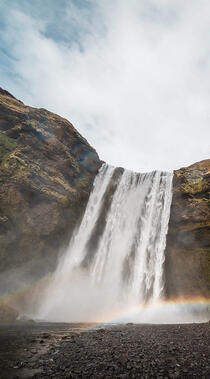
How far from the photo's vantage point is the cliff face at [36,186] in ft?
75.8

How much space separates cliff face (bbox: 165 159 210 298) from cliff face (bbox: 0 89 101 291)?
13235 mm

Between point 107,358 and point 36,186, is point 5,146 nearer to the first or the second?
point 36,186

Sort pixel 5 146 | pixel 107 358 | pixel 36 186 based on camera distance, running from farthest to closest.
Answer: pixel 5 146 < pixel 36 186 < pixel 107 358

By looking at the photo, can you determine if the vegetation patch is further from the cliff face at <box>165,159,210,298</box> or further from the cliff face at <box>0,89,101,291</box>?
the cliff face at <box>165,159,210,298</box>

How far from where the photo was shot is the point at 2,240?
71.3 feet

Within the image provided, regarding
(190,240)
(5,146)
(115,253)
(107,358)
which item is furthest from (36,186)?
(107,358)

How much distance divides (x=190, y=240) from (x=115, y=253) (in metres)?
9.56

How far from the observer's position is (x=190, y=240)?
85.1ft

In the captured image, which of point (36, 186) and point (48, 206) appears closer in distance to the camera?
point (36, 186)

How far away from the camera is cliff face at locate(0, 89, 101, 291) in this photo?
75.8 feet

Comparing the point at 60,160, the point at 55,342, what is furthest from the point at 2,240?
the point at 55,342

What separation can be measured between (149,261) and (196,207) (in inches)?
355

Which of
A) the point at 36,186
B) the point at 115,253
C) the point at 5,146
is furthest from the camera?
the point at 115,253

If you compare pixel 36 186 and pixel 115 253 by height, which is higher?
pixel 36 186
